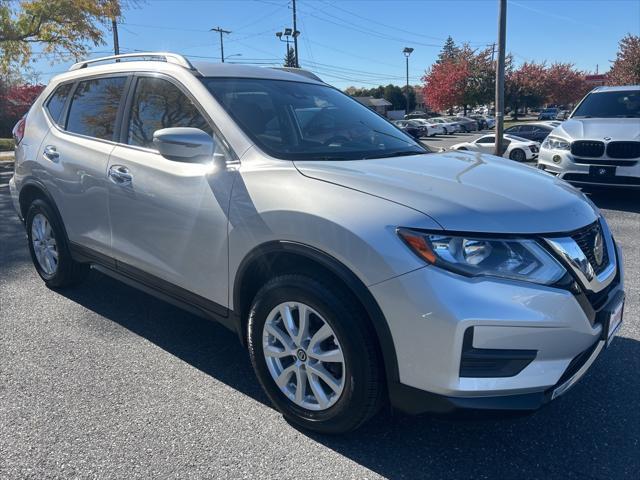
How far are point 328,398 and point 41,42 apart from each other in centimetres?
2161

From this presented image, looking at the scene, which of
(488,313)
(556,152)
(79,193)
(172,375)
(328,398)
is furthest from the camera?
(556,152)

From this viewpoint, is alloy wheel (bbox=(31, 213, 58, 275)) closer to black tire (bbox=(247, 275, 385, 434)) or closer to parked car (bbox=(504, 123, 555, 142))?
black tire (bbox=(247, 275, 385, 434))

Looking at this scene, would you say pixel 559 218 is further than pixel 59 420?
No

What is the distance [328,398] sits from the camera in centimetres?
246

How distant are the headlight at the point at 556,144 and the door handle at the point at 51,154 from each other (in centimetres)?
681

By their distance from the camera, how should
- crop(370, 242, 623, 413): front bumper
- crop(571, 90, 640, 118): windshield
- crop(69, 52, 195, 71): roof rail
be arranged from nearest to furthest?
crop(370, 242, 623, 413): front bumper, crop(69, 52, 195, 71): roof rail, crop(571, 90, 640, 118): windshield

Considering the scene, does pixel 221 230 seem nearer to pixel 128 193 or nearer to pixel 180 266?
pixel 180 266

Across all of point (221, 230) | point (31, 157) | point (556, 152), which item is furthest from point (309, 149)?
point (556, 152)

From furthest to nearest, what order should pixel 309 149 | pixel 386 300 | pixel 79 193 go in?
1. pixel 79 193
2. pixel 309 149
3. pixel 386 300

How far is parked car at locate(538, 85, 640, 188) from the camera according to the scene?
24.4 ft

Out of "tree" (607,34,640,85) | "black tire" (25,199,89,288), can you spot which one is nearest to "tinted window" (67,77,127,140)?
"black tire" (25,199,89,288)

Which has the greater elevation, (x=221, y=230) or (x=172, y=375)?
(x=221, y=230)

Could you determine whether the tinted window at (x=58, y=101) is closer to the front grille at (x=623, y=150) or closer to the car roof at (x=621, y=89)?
the front grille at (x=623, y=150)

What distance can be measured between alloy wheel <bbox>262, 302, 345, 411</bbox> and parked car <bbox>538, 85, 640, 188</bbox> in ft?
21.7
